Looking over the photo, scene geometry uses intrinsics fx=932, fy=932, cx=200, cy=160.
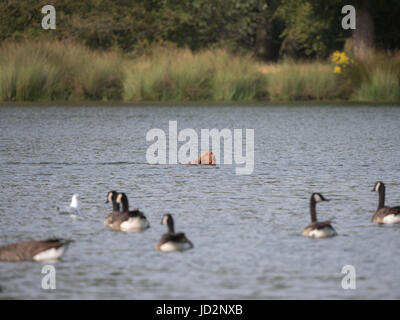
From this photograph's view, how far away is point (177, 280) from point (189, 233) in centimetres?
237

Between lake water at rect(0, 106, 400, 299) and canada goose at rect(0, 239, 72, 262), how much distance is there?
11 centimetres

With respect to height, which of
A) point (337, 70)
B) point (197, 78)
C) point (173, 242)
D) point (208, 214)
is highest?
point (337, 70)

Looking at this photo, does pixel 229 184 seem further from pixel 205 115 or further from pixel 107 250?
pixel 205 115

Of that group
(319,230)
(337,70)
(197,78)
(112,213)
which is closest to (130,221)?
(112,213)

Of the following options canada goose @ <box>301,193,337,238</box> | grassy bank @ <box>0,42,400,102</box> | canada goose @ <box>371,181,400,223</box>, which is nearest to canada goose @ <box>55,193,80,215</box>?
canada goose @ <box>301,193,337,238</box>

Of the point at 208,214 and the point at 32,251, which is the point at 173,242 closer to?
the point at 32,251

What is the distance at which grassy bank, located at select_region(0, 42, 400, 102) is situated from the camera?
1444 inches

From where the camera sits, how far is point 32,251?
10.2 metres

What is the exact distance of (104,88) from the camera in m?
37.5

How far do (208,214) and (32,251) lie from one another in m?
3.56

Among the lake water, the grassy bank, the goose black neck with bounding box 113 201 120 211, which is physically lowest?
the lake water

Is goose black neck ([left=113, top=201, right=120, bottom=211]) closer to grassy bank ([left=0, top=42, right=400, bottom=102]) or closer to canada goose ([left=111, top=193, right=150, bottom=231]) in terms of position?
canada goose ([left=111, top=193, right=150, bottom=231])

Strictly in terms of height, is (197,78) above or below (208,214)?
above
